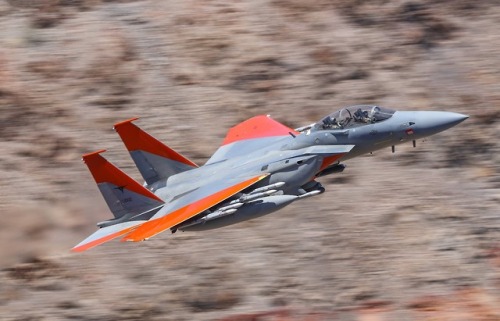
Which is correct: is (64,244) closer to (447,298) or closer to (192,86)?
(192,86)

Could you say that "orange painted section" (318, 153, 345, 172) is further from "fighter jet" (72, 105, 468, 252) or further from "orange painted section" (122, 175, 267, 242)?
"orange painted section" (122, 175, 267, 242)

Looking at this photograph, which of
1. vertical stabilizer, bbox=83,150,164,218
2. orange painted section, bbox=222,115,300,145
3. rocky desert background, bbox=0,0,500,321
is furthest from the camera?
rocky desert background, bbox=0,0,500,321

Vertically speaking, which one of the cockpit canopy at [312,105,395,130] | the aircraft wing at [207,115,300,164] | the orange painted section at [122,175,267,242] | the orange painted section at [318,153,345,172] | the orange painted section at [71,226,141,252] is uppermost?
the cockpit canopy at [312,105,395,130]

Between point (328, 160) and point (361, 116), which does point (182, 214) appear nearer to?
point (328, 160)

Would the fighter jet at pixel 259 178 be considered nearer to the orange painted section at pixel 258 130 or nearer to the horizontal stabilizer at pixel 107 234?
the horizontal stabilizer at pixel 107 234

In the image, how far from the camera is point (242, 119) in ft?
123

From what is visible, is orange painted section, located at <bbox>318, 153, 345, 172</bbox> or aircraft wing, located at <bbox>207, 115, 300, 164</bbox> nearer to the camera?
orange painted section, located at <bbox>318, 153, 345, 172</bbox>

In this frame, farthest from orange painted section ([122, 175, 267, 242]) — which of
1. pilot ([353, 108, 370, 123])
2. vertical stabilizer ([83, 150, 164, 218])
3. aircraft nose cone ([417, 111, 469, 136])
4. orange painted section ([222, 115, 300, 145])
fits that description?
aircraft nose cone ([417, 111, 469, 136])

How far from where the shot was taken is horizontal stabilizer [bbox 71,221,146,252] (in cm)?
2809

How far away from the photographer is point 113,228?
28.8m

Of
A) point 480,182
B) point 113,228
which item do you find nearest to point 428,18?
point 480,182

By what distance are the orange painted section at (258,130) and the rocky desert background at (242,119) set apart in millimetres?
3729

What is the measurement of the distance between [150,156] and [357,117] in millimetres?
6606

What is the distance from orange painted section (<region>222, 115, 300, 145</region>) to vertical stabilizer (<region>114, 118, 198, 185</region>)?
232cm
